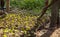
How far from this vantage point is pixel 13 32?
5863 mm

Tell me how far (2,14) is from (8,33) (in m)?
3.15

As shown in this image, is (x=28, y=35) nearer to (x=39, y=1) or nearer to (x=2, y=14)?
(x=2, y=14)

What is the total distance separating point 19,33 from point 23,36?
24 cm

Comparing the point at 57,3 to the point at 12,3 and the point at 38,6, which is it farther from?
the point at 12,3

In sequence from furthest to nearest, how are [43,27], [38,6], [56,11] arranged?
[38,6]
[43,27]
[56,11]

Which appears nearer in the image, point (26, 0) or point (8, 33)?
point (8, 33)

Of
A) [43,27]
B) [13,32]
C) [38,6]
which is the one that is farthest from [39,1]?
[13,32]

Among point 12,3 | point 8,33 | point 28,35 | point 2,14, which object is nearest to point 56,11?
point 28,35

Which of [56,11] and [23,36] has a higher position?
[56,11]

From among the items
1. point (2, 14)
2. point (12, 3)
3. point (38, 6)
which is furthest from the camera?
point (12, 3)

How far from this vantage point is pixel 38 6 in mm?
12117

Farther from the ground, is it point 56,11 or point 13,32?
point 56,11

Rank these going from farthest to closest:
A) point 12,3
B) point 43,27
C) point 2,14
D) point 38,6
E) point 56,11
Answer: point 12,3 → point 38,6 → point 2,14 → point 43,27 → point 56,11

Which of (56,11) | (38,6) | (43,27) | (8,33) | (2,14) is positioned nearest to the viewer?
(8,33)
